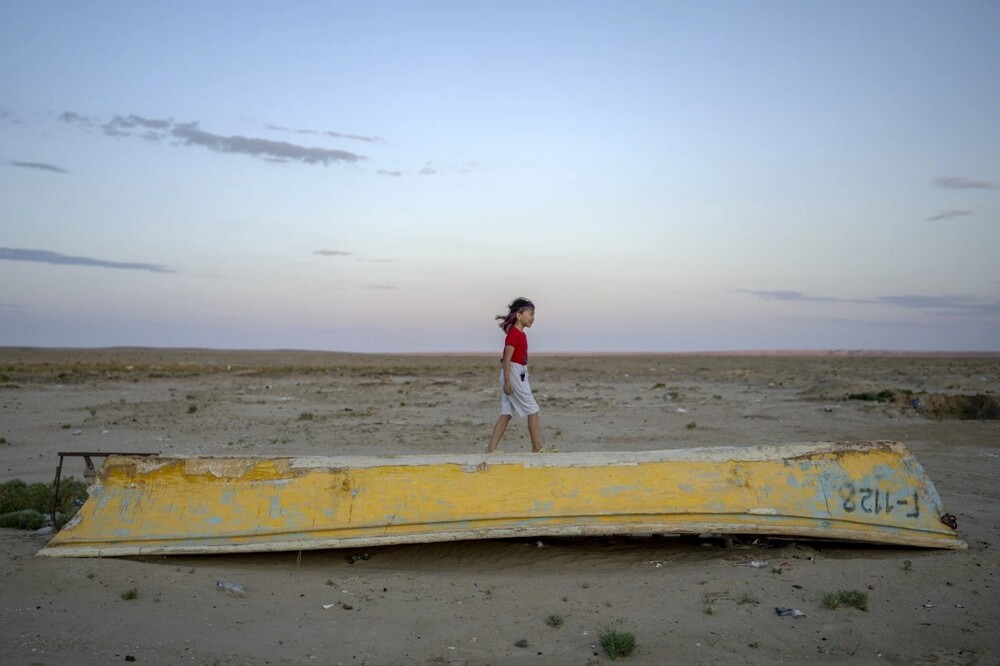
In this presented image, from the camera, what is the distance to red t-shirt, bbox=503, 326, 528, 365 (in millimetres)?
7586

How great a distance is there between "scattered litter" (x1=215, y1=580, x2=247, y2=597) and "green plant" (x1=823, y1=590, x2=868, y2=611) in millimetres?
3526

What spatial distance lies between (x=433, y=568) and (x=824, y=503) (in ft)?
9.35

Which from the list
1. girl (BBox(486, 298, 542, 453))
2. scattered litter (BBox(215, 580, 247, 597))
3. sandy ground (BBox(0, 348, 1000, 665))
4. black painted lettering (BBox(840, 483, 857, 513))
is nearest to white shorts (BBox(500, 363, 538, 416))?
girl (BBox(486, 298, 542, 453))

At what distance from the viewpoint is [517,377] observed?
7.51 meters

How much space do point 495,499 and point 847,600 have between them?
2.30 m

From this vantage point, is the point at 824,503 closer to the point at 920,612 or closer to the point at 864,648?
the point at 920,612

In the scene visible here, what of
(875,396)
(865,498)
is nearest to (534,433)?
(865,498)

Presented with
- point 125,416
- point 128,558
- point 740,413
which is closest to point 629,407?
point 740,413

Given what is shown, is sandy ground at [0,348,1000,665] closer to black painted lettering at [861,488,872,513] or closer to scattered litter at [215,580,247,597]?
scattered litter at [215,580,247,597]

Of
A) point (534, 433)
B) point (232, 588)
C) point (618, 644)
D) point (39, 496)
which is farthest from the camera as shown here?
point (534, 433)

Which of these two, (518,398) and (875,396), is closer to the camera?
(518,398)

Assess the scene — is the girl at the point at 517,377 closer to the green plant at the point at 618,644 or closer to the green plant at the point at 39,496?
the green plant at the point at 618,644

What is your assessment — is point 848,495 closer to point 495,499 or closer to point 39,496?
point 495,499

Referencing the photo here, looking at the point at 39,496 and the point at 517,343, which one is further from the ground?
the point at 517,343
